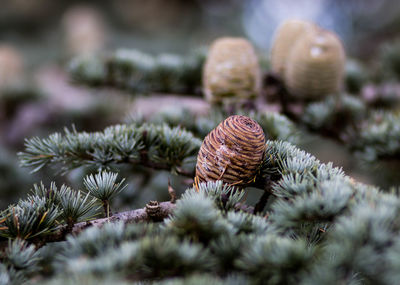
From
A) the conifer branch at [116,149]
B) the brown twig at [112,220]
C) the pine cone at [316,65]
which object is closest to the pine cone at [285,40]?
the pine cone at [316,65]

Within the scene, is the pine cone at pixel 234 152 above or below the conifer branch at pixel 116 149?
below

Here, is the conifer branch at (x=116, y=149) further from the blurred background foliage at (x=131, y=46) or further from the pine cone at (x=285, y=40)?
the pine cone at (x=285, y=40)

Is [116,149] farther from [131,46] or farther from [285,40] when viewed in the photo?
[131,46]

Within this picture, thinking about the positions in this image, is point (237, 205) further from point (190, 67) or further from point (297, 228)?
point (190, 67)

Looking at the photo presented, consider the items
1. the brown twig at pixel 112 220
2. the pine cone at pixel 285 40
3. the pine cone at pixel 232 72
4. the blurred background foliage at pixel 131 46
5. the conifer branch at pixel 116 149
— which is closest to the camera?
the brown twig at pixel 112 220

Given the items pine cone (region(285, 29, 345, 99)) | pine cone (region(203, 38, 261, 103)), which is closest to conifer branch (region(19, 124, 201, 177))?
pine cone (region(203, 38, 261, 103))

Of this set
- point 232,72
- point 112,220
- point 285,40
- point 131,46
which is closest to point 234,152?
point 112,220
